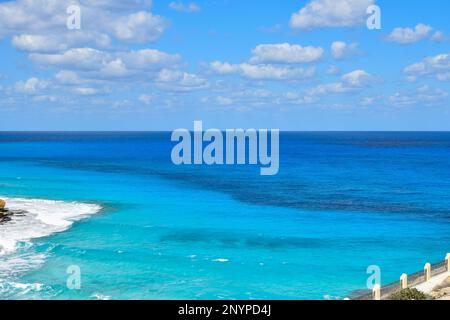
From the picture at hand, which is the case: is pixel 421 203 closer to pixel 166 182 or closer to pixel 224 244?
pixel 224 244

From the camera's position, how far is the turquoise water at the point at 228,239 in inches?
1141

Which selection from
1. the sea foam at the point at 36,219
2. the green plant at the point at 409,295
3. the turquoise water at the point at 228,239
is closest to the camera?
the green plant at the point at 409,295

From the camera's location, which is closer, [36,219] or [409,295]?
[409,295]

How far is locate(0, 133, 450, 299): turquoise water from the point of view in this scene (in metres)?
29.0

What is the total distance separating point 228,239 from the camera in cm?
3972

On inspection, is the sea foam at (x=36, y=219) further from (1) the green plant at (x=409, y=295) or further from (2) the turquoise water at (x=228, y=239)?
(1) the green plant at (x=409, y=295)

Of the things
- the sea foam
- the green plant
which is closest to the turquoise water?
the sea foam

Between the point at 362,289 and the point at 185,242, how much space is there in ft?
48.4

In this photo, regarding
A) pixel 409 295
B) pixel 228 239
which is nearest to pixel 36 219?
pixel 228 239

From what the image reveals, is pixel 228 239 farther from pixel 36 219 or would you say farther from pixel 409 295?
pixel 409 295

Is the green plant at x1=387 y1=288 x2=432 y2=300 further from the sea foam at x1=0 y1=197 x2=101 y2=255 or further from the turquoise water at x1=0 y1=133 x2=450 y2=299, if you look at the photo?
the sea foam at x1=0 y1=197 x2=101 y2=255

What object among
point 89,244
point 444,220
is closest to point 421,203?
point 444,220

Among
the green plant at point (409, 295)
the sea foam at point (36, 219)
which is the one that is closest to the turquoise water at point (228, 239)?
the sea foam at point (36, 219)
